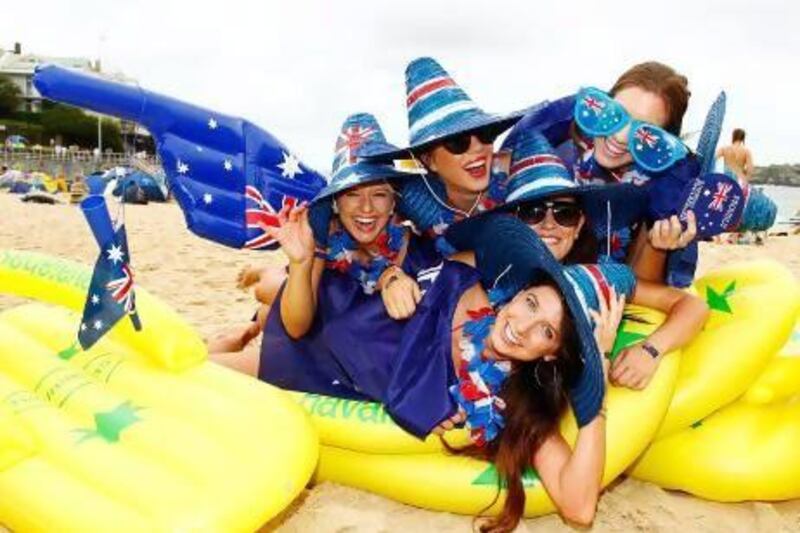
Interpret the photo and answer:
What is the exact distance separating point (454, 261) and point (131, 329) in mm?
1146

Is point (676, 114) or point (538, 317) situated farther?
point (676, 114)

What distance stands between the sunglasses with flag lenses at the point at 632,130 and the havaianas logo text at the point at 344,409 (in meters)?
1.11

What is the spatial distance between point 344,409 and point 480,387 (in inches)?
18.5

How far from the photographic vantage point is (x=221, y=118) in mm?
3049

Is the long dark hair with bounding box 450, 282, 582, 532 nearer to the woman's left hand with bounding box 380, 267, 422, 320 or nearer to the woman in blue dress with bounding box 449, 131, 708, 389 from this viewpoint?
the woman in blue dress with bounding box 449, 131, 708, 389

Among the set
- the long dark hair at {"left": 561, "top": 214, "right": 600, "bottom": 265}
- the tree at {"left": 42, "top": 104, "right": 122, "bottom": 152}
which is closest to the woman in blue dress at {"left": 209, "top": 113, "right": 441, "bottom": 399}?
the long dark hair at {"left": 561, "top": 214, "right": 600, "bottom": 265}

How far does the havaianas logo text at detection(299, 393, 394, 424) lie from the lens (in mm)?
2418

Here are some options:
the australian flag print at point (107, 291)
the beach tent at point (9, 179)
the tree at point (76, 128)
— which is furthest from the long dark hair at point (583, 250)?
the tree at point (76, 128)

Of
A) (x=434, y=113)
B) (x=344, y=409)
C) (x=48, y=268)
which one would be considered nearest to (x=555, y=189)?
(x=434, y=113)

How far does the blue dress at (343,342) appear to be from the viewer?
2.56 m

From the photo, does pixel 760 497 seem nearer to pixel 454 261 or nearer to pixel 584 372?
pixel 584 372

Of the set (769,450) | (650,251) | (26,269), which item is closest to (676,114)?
(650,251)

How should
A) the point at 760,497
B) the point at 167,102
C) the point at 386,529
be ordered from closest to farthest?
1. the point at 386,529
2. the point at 760,497
3. the point at 167,102

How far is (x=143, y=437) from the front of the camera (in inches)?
89.6
